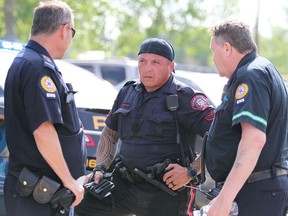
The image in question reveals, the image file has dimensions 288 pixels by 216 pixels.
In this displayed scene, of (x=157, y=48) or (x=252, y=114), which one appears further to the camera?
(x=157, y=48)

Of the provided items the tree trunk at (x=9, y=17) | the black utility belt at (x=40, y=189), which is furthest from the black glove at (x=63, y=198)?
the tree trunk at (x=9, y=17)

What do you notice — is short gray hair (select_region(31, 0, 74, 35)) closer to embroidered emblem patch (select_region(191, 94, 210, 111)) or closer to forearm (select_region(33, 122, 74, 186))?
forearm (select_region(33, 122, 74, 186))

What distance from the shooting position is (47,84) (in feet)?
11.1

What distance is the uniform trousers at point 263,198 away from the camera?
3.39 meters

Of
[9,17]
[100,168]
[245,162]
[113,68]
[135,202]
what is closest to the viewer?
[245,162]

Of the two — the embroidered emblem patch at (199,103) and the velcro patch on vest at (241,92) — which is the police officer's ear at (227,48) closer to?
the velcro patch on vest at (241,92)

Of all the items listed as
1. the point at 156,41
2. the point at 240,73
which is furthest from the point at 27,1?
the point at 240,73

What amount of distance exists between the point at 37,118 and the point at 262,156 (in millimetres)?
1247

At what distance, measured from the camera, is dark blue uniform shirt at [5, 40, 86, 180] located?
336 centimetres

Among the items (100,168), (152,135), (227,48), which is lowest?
(100,168)

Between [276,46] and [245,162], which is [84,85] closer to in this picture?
[245,162]

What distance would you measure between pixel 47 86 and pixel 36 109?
0.47 feet

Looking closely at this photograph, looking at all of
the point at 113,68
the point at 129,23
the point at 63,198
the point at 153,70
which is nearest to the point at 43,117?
the point at 63,198

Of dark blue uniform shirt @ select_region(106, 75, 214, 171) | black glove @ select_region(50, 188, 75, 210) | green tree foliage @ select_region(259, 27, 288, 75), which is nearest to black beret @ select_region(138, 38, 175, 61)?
dark blue uniform shirt @ select_region(106, 75, 214, 171)
